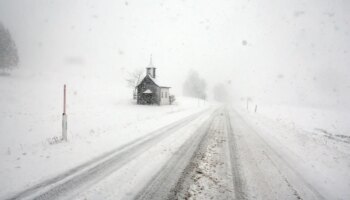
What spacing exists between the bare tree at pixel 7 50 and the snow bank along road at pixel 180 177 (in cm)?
5422

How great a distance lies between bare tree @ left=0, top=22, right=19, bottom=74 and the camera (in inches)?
1687

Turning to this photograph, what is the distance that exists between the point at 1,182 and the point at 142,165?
11.0ft

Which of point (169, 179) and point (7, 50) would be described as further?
point (7, 50)

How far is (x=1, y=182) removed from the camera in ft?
13.8

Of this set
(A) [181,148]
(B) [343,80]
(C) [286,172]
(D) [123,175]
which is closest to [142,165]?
(D) [123,175]

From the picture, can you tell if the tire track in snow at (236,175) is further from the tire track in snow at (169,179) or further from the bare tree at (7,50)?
the bare tree at (7,50)

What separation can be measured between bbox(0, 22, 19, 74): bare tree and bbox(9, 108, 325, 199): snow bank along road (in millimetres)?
54219

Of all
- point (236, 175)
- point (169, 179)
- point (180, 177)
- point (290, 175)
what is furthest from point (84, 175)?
point (290, 175)

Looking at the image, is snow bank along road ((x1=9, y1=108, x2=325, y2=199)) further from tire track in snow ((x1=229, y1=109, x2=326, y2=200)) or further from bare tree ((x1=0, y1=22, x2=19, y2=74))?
bare tree ((x1=0, y1=22, x2=19, y2=74))

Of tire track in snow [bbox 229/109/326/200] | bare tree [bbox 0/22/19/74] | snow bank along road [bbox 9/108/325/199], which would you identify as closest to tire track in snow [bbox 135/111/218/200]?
snow bank along road [bbox 9/108/325/199]

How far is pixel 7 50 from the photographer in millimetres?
43781

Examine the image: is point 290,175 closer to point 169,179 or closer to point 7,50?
point 169,179

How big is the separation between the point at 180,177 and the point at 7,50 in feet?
192

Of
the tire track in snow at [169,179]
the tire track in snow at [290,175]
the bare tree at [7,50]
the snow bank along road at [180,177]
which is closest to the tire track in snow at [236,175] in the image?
the snow bank along road at [180,177]
